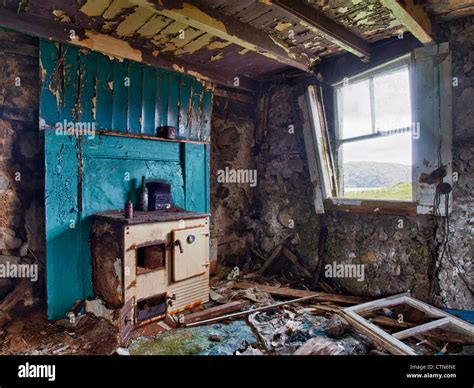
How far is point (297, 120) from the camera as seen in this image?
3.78 m

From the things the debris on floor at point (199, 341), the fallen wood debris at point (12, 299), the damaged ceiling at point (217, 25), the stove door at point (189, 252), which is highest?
the damaged ceiling at point (217, 25)

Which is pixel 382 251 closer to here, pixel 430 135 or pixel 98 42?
pixel 430 135

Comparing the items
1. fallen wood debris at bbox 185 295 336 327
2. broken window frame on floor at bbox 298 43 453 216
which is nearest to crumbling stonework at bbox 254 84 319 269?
fallen wood debris at bbox 185 295 336 327

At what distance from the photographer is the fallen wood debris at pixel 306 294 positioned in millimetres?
3029

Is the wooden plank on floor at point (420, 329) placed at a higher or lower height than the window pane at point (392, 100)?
lower

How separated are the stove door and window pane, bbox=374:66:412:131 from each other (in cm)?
232

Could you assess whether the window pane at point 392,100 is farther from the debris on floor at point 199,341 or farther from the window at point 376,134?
the debris on floor at point 199,341

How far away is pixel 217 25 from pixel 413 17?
63.6 inches

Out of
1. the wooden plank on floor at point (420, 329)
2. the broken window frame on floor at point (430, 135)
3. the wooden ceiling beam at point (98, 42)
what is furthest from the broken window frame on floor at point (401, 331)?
the wooden ceiling beam at point (98, 42)

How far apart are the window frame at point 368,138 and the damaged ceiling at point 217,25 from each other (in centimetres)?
26

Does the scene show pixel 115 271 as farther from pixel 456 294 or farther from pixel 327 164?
pixel 456 294

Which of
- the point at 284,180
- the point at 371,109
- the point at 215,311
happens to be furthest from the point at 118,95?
the point at 371,109

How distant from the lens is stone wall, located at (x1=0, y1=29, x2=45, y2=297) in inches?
98.9

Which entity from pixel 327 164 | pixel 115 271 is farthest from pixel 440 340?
pixel 115 271
